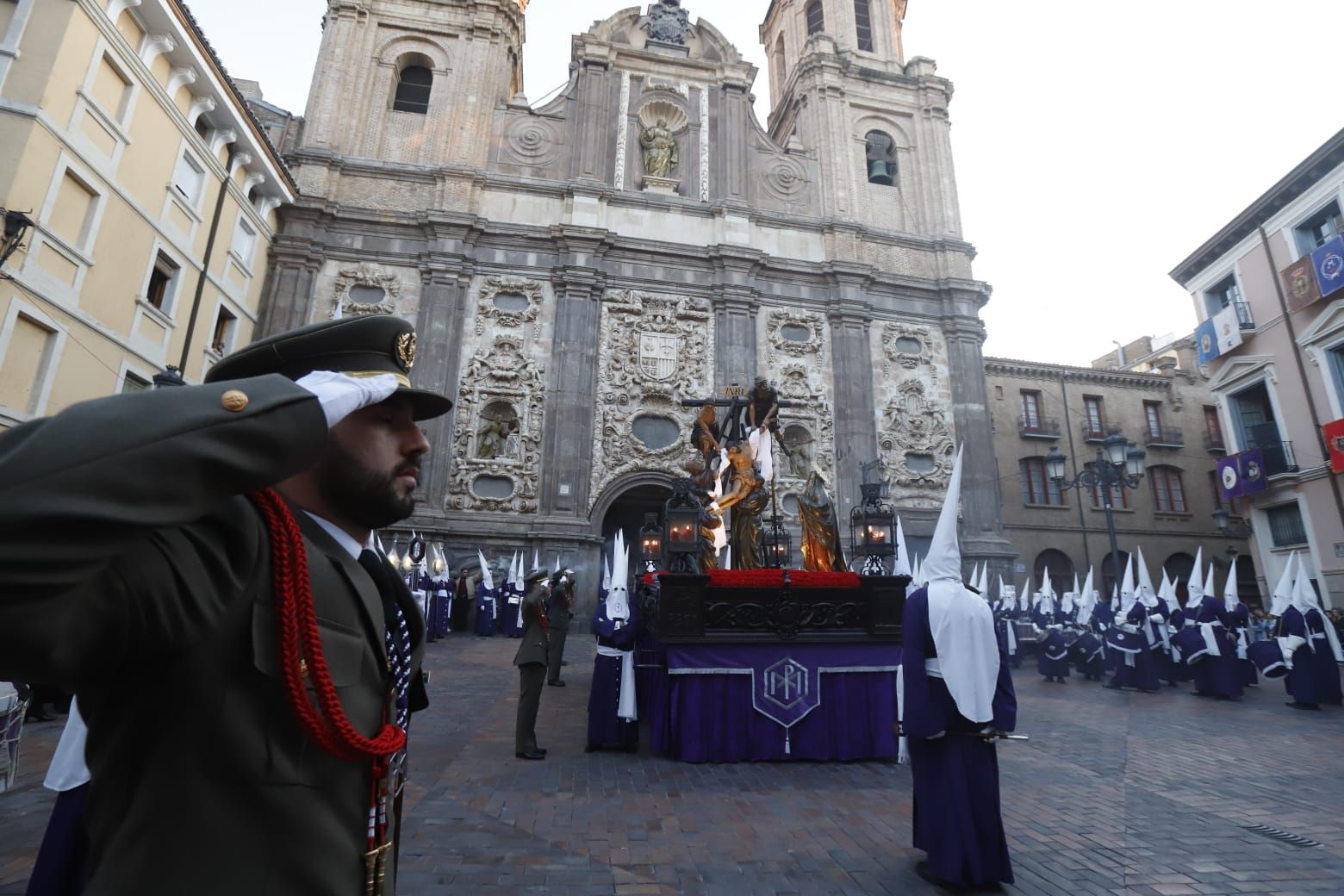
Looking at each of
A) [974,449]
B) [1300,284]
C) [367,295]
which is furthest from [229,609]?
[1300,284]

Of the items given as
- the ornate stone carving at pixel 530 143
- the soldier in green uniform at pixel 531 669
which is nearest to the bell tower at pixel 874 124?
the ornate stone carving at pixel 530 143

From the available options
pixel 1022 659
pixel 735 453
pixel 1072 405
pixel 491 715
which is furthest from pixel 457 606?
pixel 1072 405

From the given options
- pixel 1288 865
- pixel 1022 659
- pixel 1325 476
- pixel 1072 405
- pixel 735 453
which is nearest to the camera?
pixel 1288 865

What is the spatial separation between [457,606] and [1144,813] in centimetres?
1513

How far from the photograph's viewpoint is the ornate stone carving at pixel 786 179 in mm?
24344

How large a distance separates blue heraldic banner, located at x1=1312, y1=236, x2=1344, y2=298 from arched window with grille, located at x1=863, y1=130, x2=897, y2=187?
12990 mm

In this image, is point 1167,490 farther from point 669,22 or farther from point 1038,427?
point 669,22

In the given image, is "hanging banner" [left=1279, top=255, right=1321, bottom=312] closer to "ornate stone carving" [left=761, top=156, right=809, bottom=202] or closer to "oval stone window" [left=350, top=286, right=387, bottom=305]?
"ornate stone carving" [left=761, top=156, right=809, bottom=202]

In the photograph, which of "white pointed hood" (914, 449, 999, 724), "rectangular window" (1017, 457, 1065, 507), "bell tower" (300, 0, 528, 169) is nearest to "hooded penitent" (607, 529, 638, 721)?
"white pointed hood" (914, 449, 999, 724)

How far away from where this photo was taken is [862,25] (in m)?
28.7

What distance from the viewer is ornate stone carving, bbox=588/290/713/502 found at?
65.7 ft

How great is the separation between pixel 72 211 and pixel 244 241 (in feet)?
21.9

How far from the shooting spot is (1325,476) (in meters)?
18.8

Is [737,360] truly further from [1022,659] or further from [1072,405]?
[1072,405]
